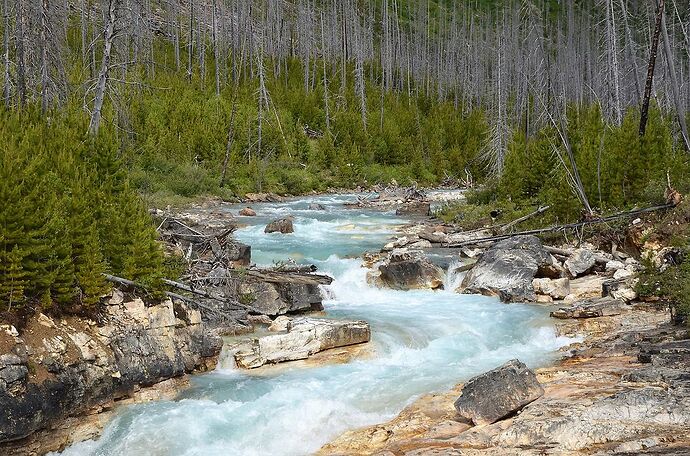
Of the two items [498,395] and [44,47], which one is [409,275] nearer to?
[498,395]

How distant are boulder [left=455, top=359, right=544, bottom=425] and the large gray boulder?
6.63m

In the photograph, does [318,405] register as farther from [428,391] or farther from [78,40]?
[78,40]

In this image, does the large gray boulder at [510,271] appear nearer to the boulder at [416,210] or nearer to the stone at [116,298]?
the stone at [116,298]

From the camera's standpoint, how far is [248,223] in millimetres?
23766

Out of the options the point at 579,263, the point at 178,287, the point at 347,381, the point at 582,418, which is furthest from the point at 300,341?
the point at 579,263

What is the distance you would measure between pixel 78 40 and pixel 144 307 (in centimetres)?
3876

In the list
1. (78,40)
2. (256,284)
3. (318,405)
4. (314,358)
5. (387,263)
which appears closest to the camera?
(318,405)

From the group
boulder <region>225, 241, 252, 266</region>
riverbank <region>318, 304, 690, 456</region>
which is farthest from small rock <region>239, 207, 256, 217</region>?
riverbank <region>318, 304, 690, 456</region>

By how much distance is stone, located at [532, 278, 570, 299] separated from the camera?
562 inches

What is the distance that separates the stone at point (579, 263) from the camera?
15539 millimetres

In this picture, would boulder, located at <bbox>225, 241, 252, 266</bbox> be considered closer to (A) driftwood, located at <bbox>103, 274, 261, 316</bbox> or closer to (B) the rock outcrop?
(A) driftwood, located at <bbox>103, 274, 261, 316</bbox>

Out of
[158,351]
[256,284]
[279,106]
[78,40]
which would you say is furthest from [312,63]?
[158,351]

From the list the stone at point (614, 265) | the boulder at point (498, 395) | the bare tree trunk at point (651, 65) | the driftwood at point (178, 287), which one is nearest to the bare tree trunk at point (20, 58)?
the driftwood at point (178, 287)

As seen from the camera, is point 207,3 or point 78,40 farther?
point 207,3
